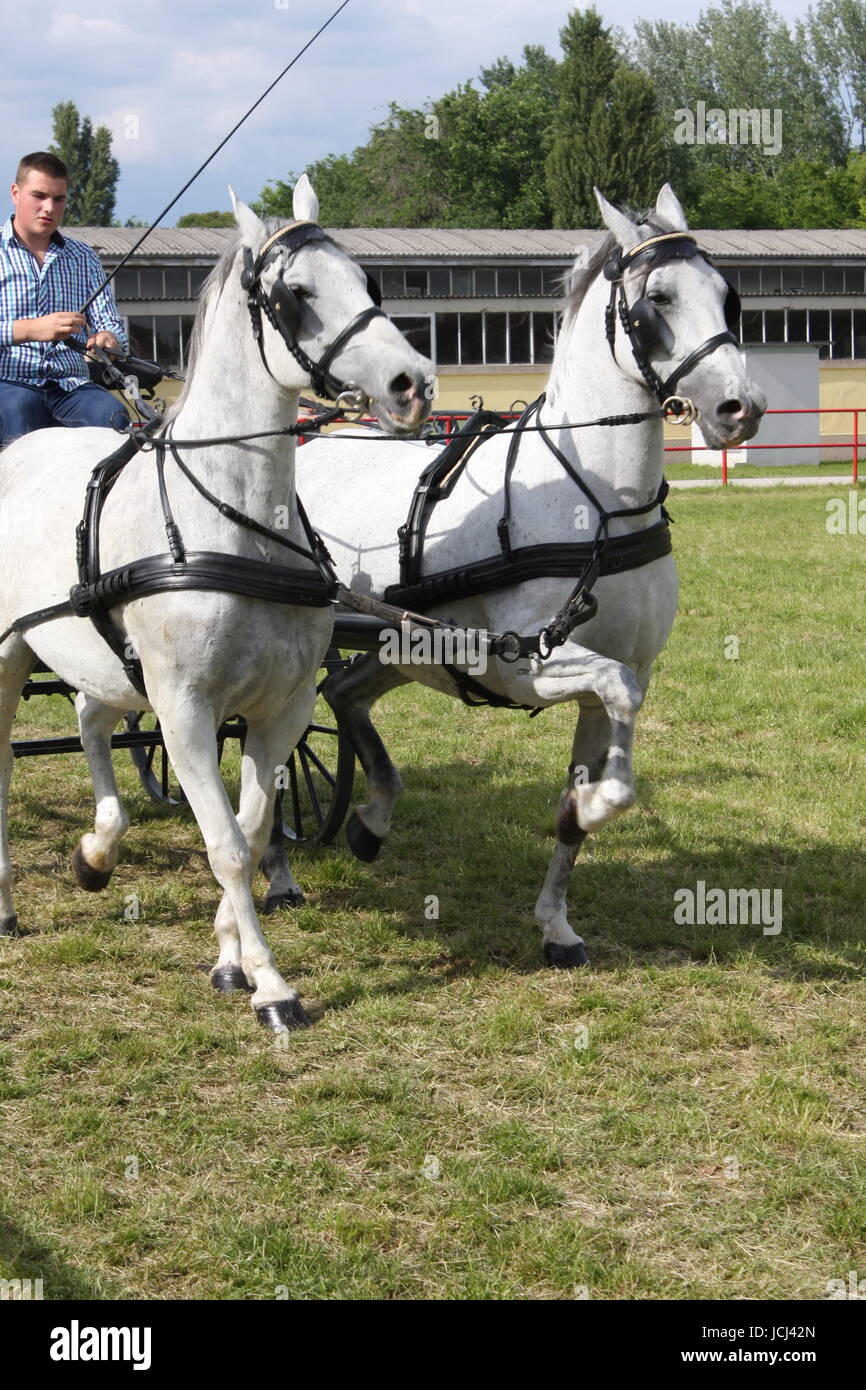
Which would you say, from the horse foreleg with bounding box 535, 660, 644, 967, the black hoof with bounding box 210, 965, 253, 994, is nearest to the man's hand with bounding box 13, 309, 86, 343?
the horse foreleg with bounding box 535, 660, 644, 967

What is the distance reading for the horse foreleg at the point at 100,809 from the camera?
5.64 m

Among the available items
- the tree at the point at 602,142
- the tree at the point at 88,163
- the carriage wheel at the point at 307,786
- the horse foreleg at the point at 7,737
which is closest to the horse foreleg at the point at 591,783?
the carriage wheel at the point at 307,786

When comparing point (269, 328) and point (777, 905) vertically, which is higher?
point (269, 328)

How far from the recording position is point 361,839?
606 centimetres

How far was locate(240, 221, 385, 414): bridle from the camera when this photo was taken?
4059 mm

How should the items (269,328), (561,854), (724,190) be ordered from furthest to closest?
1. (724,190)
2. (561,854)
3. (269,328)

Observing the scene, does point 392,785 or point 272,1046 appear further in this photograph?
point 392,785

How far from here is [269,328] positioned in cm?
424

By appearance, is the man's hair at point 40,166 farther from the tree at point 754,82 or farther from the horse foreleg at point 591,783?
the tree at point 754,82

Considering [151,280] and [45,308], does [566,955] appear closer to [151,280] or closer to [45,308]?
[45,308]

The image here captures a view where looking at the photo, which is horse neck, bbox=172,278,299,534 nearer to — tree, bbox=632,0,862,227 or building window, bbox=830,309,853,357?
building window, bbox=830,309,853,357
